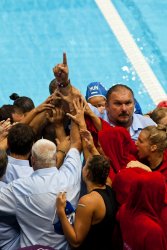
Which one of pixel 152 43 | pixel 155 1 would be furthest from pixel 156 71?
pixel 155 1

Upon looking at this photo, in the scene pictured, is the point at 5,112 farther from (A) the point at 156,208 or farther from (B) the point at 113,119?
(A) the point at 156,208

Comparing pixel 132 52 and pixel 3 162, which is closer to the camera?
pixel 3 162

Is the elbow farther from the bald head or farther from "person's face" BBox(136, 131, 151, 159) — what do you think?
"person's face" BBox(136, 131, 151, 159)

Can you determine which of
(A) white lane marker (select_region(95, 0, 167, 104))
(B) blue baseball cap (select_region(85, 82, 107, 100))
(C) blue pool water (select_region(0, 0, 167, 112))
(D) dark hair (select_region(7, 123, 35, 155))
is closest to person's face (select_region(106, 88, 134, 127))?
(D) dark hair (select_region(7, 123, 35, 155))

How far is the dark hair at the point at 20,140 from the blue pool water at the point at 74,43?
3772 millimetres

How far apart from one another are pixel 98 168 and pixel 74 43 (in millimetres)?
5086

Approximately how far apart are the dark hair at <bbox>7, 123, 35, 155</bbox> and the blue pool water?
12.4 ft

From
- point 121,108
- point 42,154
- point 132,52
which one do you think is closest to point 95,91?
point 121,108

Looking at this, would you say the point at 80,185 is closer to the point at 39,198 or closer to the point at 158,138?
the point at 39,198

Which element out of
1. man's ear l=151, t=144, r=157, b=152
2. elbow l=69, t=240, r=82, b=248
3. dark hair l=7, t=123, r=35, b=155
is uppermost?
dark hair l=7, t=123, r=35, b=155

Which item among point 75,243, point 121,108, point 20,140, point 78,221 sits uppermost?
point 20,140

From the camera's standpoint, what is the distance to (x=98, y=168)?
12.4ft

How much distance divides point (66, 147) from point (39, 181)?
65cm

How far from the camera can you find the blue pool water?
26.8 ft
